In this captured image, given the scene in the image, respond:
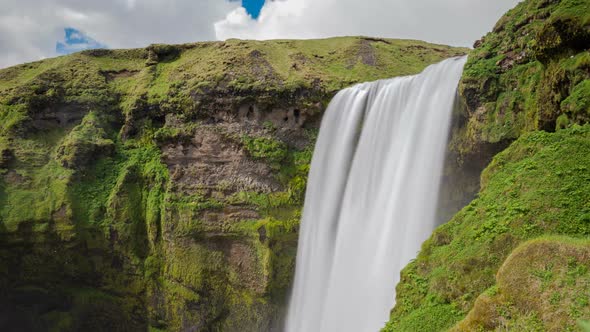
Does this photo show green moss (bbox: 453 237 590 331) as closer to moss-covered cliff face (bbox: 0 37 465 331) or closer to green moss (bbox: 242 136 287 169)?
moss-covered cliff face (bbox: 0 37 465 331)

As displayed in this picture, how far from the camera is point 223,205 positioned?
16328 mm

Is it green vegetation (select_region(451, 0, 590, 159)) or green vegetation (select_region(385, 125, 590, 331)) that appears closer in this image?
A: green vegetation (select_region(385, 125, 590, 331))

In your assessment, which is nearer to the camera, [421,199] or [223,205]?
[421,199]

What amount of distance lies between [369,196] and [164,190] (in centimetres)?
975

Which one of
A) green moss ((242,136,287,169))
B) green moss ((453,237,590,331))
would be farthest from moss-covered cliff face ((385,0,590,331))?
green moss ((242,136,287,169))

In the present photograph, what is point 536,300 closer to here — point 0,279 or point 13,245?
point 13,245

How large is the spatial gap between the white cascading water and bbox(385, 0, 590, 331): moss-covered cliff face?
1.81 m

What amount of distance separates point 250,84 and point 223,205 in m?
5.17

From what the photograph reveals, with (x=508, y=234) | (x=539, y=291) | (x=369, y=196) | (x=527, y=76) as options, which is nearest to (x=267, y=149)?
(x=369, y=196)

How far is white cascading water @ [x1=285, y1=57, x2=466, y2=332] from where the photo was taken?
9.88 meters

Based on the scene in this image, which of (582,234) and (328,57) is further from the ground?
(328,57)

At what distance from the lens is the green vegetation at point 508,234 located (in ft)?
14.1

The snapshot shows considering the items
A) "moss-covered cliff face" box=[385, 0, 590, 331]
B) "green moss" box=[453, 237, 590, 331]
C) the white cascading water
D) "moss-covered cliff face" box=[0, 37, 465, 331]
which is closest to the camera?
"green moss" box=[453, 237, 590, 331]

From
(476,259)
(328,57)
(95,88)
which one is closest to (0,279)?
(95,88)
